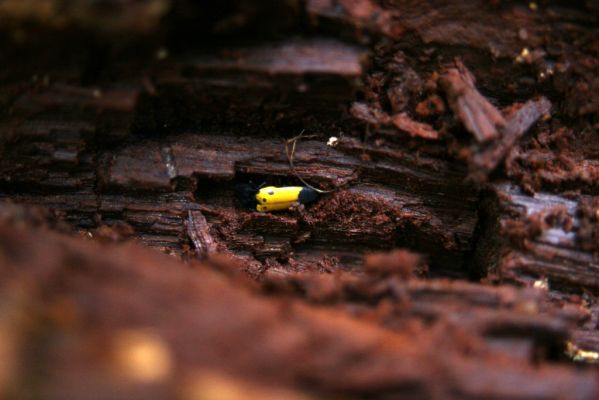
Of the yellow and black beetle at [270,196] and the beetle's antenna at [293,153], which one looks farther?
the yellow and black beetle at [270,196]

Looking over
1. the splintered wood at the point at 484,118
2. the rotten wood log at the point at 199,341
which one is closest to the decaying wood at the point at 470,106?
the splintered wood at the point at 484,118

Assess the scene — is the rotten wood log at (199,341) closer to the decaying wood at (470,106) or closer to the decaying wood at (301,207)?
the decaying wood at (301,207)

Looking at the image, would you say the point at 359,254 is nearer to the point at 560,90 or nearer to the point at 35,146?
the point at 560,90

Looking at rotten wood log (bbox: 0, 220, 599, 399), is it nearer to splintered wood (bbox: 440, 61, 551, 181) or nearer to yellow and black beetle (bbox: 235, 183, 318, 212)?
splintered wood (bbox: 440, 61, 551, 181)

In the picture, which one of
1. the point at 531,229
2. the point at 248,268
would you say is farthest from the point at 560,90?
the point at 248,268

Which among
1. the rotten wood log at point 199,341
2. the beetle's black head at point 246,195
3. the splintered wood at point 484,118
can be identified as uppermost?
the splintered wood at point 484,118

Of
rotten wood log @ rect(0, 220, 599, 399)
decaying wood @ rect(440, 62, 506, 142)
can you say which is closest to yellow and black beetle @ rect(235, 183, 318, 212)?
decaying wood @ rect(440, 62, 506, 142)

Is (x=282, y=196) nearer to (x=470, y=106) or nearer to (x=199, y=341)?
(x=470, y=106)

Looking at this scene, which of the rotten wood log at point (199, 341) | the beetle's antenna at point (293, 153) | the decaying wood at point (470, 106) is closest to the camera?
the rotten wood log at point (199, 341)

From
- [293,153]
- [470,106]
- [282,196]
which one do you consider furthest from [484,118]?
[282,196]
